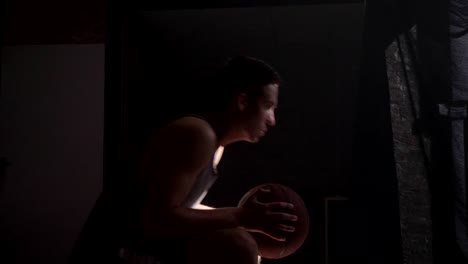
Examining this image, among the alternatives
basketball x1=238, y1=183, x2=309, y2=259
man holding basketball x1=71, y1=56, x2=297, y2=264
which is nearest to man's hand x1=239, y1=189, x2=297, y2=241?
man holding basketball x1=71, y1=56, x2=297, y2=264

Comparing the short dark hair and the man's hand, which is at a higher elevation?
the short dark hair

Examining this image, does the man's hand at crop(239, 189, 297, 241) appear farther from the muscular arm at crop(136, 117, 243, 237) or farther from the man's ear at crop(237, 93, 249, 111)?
the man's ear at crop(237, 93, 249, 111)

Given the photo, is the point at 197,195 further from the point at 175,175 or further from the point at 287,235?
the point at 287,235

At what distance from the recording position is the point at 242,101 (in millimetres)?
1783

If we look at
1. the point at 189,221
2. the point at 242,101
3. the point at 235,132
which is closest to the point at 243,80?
the point at 242,101

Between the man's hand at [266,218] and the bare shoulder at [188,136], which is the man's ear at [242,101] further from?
the man's hand at [266,218]

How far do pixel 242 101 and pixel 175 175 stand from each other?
0.50 metres

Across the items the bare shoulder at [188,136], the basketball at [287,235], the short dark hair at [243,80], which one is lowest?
the basketball at [287,235]

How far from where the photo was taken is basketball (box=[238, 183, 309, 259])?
1828 mm

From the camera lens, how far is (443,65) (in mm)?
2062

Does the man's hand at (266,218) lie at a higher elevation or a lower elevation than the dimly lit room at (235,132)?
lower

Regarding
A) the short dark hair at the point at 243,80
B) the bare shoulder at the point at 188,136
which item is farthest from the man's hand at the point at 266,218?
the short dark hair at the point at 243,80

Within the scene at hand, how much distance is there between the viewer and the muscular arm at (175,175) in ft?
4.68

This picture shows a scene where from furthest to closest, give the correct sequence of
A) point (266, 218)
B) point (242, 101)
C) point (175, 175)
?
point (242, 101) → point (266, 218) → point (175, 175)
